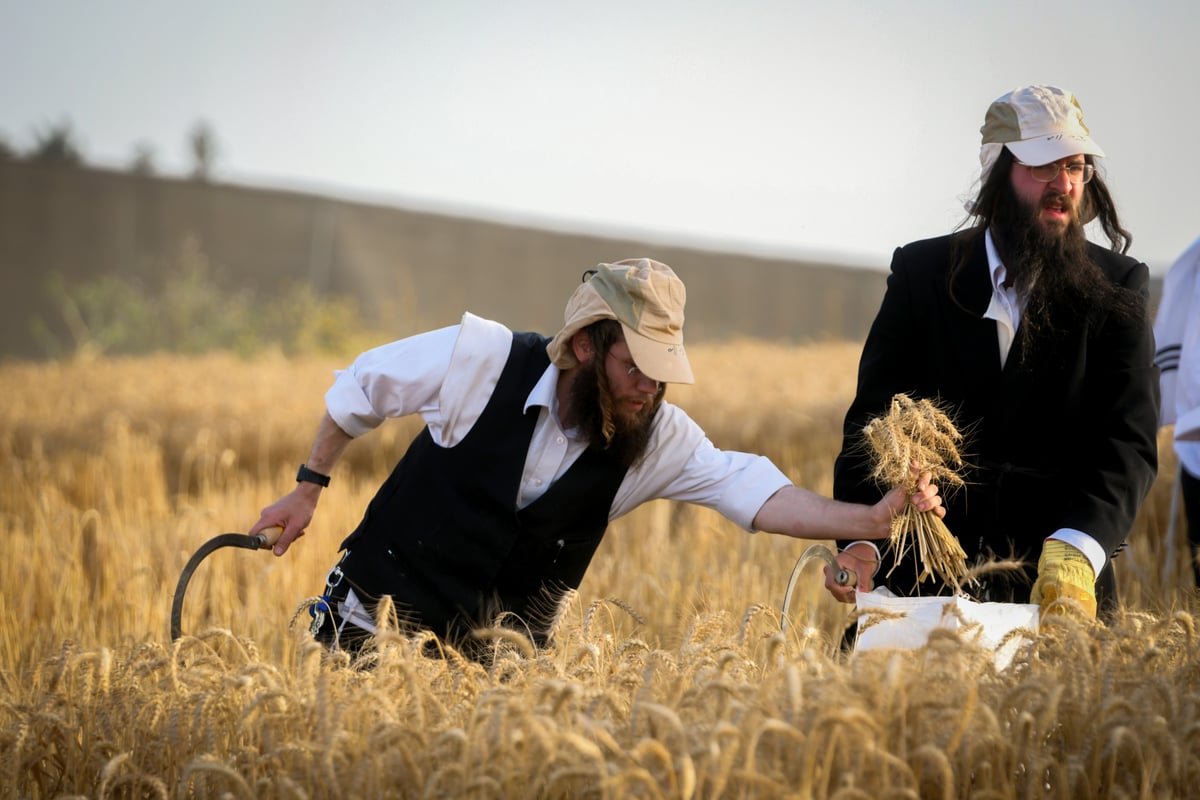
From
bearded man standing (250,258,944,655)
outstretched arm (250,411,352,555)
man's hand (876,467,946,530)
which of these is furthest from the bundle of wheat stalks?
outstretched arm (250,411,352,555)

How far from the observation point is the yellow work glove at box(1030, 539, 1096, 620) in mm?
2703

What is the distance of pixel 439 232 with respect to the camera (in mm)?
28281

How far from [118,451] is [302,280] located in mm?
20117

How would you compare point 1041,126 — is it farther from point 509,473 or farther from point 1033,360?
point 509,473

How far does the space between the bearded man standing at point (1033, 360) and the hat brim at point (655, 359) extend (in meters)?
0.51

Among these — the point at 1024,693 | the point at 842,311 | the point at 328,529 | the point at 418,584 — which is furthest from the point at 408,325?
the point at 1024,693

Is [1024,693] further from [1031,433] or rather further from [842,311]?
[842,311]

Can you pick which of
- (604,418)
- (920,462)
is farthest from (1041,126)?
A: (604,418)

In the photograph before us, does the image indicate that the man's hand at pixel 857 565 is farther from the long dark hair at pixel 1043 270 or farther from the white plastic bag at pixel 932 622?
the long dark hair at pixel 1043 270

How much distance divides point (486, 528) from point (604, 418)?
42 centimetres

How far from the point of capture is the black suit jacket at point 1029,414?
2.90 meters

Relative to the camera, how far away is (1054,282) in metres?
2.93

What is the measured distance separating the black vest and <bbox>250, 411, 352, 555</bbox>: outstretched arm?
0.55 feet

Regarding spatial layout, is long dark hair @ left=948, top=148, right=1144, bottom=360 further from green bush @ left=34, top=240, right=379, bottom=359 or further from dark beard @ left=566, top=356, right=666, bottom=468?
green bush @ left=34, top=240, right=379, bottom=359
